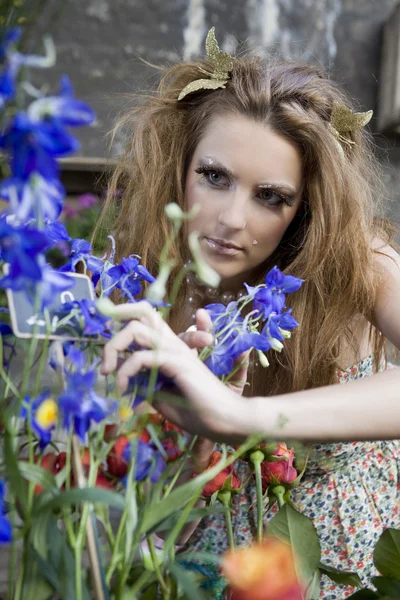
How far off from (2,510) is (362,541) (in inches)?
35.3

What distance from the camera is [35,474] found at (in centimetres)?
43

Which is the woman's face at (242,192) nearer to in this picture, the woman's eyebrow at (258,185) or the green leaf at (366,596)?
the woman's eyebrow at (258,185)

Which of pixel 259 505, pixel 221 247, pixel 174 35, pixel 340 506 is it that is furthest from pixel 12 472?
pixel 174 35

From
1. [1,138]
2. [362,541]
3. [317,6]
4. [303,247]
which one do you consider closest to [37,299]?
[1,138]

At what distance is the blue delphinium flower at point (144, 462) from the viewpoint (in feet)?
1.47

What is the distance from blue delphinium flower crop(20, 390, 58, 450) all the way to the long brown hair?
0.69 metres

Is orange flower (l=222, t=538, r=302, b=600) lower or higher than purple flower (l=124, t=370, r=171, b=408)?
higher

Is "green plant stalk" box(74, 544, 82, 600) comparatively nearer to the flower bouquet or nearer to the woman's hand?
the flower bouquet

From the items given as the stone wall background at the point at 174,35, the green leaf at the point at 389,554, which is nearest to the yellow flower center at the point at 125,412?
the green leaf at the point at 389,554

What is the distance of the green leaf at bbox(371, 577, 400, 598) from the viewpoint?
1.60ft

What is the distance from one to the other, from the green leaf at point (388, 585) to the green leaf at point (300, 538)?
0.05m

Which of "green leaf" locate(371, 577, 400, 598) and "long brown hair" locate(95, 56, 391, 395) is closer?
"green leaf" locate(371, 577, 400, 598)

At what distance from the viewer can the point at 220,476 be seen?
0.69 metres

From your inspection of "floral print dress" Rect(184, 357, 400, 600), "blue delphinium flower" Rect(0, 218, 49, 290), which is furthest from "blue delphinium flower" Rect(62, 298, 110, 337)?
"floral print dress" Rect(184, 357, 400, 600)
